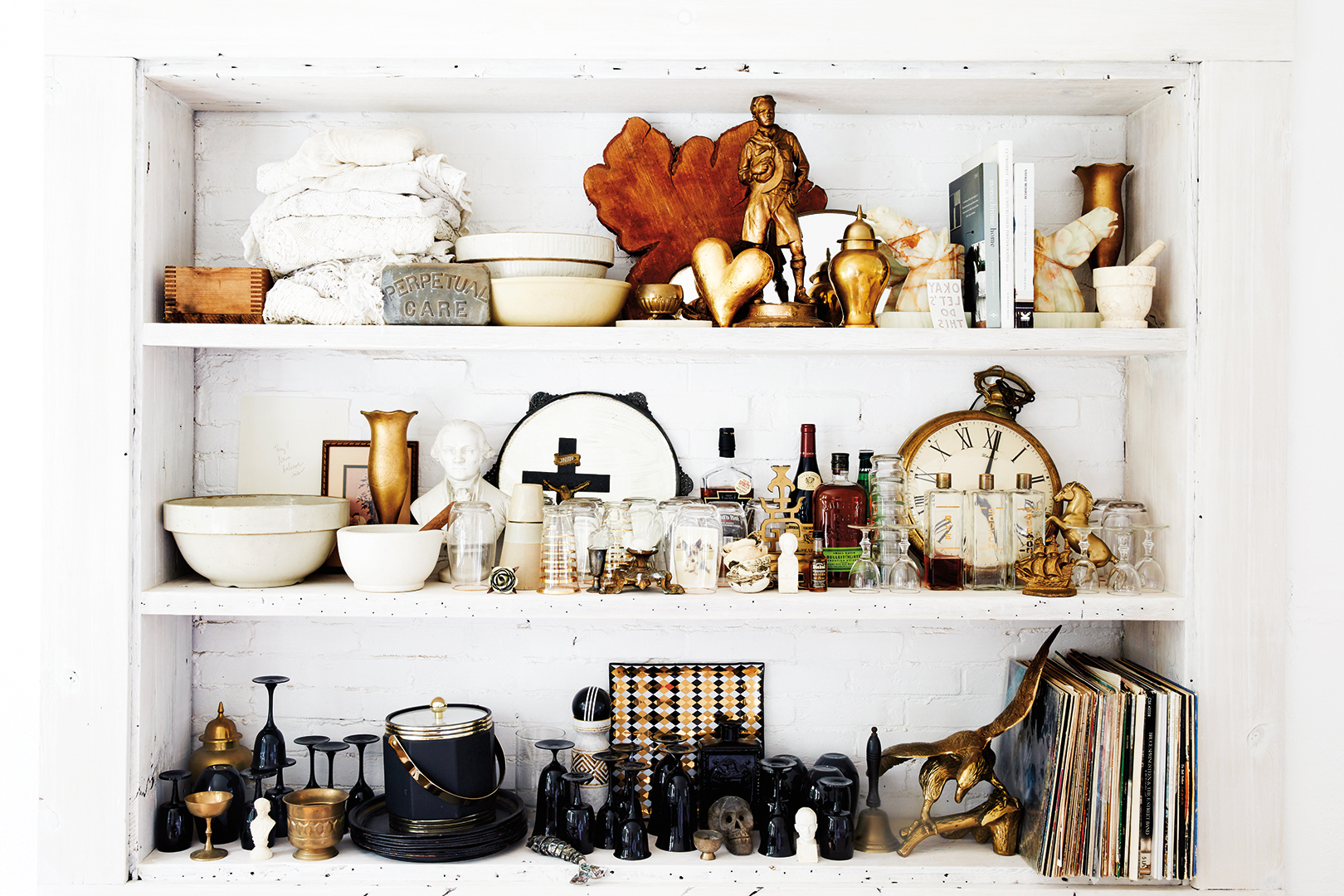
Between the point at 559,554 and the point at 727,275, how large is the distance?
58 centimetres

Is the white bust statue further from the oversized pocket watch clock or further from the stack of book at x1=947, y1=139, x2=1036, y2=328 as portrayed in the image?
the stack of book at x1=947, y1=139, x2=1036, y2=328

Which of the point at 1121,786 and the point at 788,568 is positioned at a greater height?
the point at 788,568

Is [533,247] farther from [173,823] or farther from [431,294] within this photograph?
[173,823]

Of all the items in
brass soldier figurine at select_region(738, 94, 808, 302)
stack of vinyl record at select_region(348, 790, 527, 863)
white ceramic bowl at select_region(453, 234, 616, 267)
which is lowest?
stack of vinyl record at select_region(348, 790, 527, 863)

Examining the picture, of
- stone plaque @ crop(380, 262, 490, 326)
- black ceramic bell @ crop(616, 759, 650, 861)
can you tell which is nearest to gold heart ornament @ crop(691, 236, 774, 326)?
stone plaque @ crop(380, 262, 490, 326)

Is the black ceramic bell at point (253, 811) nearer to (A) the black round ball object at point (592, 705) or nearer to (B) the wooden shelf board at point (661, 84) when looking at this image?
(A) the black round ball object at point (592, 705)

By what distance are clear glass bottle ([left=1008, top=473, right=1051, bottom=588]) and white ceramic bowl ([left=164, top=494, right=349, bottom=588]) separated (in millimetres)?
1277

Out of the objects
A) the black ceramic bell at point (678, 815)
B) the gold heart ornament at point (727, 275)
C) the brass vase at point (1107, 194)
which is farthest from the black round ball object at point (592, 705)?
the brass vase at point (1107, 194)

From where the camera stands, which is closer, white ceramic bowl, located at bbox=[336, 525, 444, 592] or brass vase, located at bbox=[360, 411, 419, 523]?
white ceramic bowl, located at bbox=[336, 525, 444, 592]

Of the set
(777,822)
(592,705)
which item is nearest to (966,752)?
(777,822)

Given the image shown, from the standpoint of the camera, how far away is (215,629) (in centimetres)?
195

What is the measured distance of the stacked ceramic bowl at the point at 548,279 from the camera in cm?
168

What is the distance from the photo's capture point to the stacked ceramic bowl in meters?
1.68

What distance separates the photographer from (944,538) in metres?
1.79
